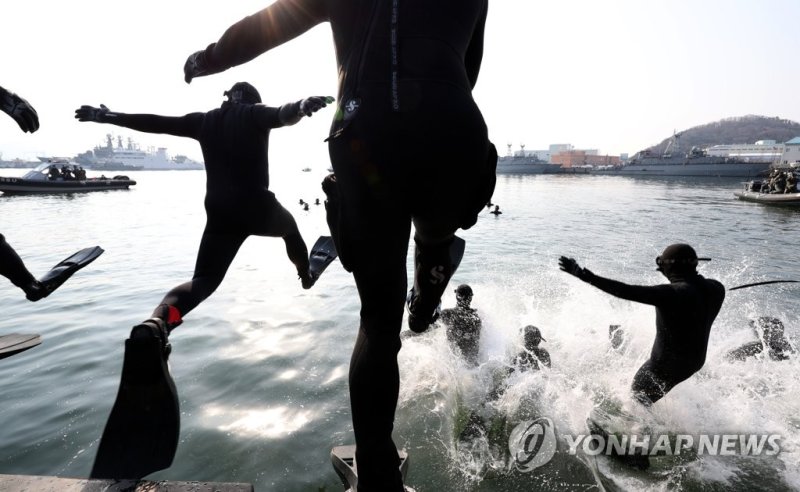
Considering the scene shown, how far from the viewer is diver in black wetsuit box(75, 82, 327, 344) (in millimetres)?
3068

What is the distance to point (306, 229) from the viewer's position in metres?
21.8

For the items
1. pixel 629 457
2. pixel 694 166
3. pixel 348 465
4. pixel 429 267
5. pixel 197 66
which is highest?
pixel 694 166

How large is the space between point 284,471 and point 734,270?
50.5 ft

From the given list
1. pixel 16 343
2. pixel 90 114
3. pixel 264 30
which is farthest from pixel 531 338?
pixel 16 343

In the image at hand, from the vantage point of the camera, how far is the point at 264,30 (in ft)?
5.27

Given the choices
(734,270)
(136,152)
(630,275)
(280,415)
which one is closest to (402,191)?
(280,415)

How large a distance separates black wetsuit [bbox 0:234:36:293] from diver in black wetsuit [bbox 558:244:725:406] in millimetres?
4625

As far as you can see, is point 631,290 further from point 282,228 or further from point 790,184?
point 790,184

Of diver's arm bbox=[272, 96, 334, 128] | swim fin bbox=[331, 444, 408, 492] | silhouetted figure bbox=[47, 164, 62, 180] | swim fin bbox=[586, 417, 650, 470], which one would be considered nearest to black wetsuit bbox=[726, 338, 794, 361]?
swim fin bbox=[586, 417, 650, 470]

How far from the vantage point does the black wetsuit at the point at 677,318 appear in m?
3.62

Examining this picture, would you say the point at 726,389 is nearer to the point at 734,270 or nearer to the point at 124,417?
the point at 124,417

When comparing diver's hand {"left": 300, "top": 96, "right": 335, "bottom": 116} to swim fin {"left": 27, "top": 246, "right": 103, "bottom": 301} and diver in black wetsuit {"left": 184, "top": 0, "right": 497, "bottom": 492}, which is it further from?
swim fin {"left": 27, "top": 246, "right": 103, "bottom": 301}

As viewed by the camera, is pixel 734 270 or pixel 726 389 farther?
pixel 734 270

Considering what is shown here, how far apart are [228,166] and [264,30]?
1985mm
